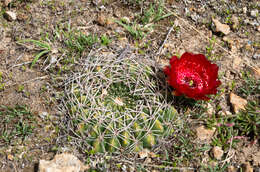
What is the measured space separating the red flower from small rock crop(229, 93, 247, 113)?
0.48m

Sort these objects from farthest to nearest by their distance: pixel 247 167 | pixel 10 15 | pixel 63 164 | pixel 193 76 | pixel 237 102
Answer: pixel 10 15 < pixel 237 102 < pixel 193 76 < pixel 247 167 < pixel 63 164

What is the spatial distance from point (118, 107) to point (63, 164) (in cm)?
68

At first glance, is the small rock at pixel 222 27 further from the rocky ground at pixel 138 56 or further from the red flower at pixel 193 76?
the red flower at pixel 193 76

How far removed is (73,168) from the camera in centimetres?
258

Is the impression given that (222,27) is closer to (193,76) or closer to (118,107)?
(193,76)

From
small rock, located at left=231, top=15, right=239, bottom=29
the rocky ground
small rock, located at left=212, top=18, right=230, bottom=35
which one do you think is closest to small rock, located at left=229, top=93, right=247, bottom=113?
the rocky ground

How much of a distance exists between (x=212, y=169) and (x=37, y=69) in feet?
6.58

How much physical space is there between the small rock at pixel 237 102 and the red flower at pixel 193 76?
48 cm

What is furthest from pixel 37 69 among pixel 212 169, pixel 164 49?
pixel 212 169

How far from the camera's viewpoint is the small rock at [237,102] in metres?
3.06

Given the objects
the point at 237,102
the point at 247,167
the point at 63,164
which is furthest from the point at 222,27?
the point at 63,164

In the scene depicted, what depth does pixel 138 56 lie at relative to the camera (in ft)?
10.3

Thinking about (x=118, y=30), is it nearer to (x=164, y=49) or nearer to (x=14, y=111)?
(x=164, y=49)

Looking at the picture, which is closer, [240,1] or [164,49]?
[164,49]
